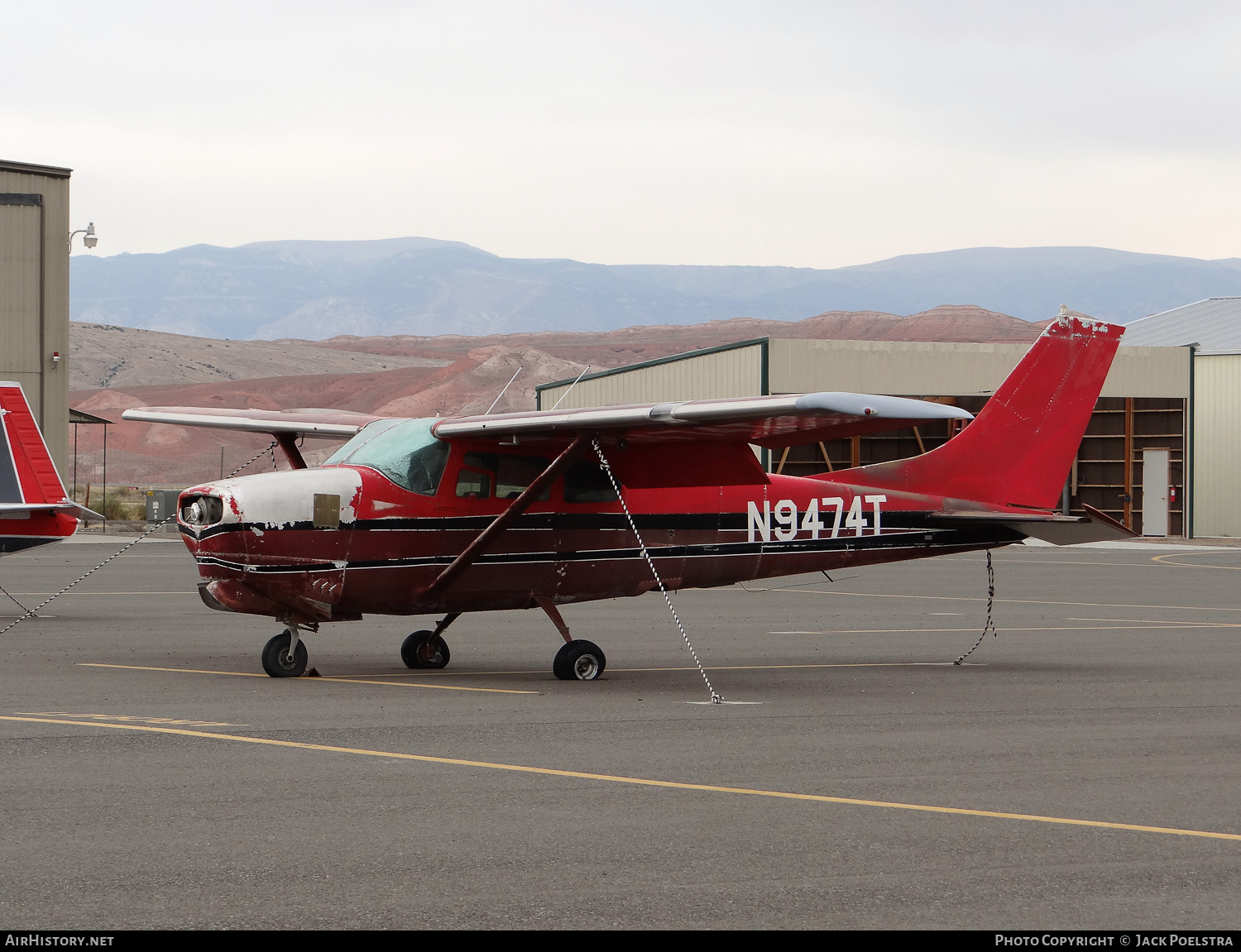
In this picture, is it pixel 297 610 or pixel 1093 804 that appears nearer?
pixel 1093 804

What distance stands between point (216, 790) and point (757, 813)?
277 cm

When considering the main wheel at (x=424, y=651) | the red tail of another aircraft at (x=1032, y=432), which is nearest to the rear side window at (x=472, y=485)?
the main wheel at (x=424, y=651)

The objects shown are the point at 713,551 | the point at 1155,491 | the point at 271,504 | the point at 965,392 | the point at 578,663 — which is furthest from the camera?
the point at 1155,491

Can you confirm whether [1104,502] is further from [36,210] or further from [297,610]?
[297,610]

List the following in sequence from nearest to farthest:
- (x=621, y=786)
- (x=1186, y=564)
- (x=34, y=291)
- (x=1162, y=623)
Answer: (x=621, y=786), (x=1162, y=623), (x=1186, y=564), (x=34, y=291)

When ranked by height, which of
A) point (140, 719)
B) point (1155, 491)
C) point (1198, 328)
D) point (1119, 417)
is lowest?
point (140, 719)

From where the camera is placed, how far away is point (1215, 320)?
63.3 meters

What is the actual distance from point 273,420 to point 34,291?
33009 mm

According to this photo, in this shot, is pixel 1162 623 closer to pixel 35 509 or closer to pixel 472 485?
pixel 472 485

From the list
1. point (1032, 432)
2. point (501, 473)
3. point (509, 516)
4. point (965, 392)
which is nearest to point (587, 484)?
point (501, 473)

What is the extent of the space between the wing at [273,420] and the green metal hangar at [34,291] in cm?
3026

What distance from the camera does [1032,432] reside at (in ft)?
50.5

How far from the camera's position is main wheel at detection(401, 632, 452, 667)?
A: 13828 mm

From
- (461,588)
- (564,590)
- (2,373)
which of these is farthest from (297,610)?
(2,373)
